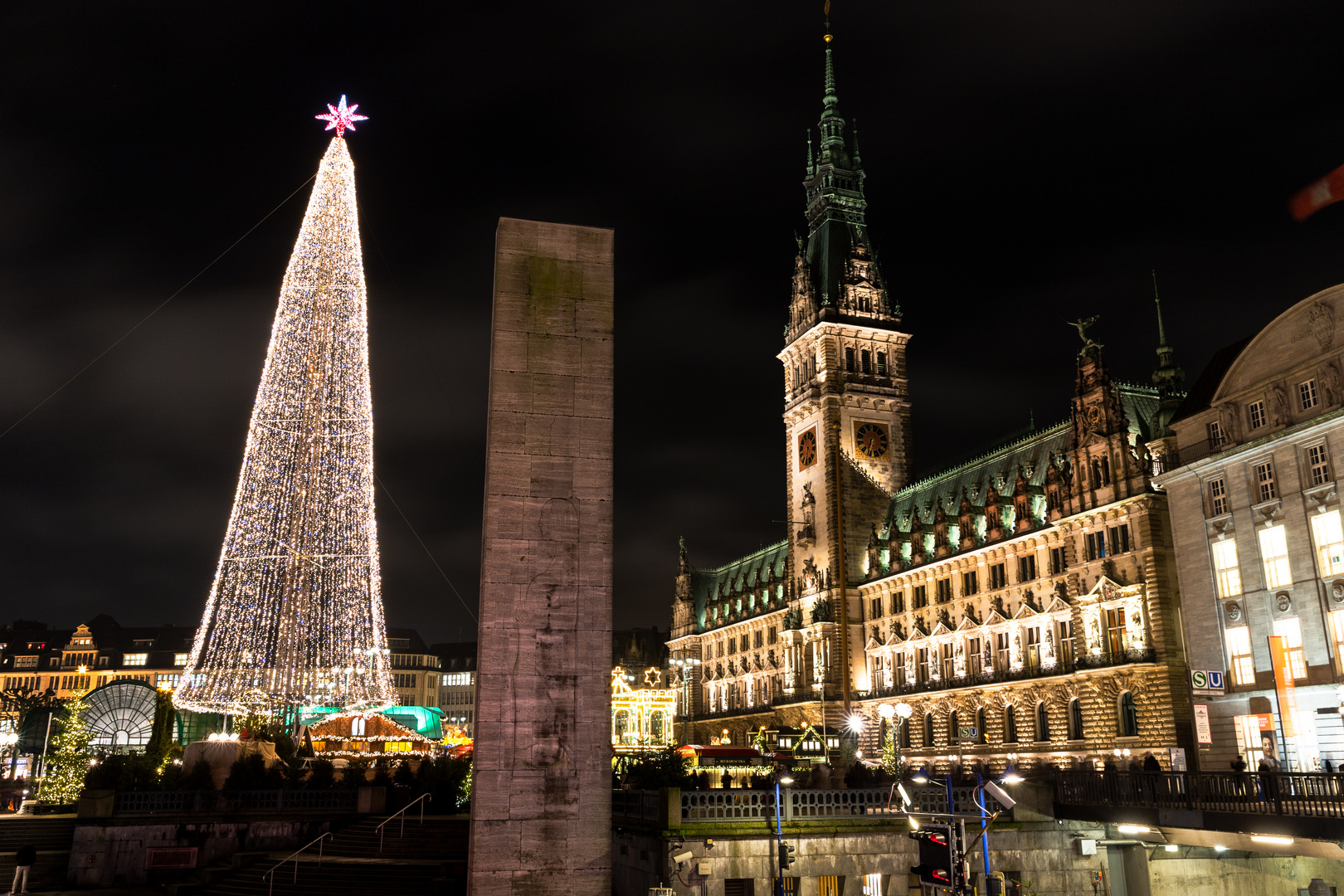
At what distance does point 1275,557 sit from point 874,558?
51.9 metres

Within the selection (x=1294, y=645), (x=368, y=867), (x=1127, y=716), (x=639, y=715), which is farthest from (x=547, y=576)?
(x=639, y=715)

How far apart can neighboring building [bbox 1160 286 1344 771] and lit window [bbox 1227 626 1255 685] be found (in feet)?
0.17

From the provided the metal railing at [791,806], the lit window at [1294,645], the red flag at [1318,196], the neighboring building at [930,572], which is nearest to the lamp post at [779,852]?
the metal railing at [791,806]

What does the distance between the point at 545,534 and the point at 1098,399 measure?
195 ft

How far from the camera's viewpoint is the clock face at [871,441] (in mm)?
107750

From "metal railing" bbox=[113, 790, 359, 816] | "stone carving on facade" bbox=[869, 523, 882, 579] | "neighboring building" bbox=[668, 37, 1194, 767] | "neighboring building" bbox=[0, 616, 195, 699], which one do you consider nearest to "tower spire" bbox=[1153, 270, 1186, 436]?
"neighboring building" bbox=[668, 37, 1194, 767]

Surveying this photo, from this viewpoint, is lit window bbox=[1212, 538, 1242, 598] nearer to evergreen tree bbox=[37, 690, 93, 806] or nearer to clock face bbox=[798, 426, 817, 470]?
evergreen tree bbox=[37, 690, 93, 806]

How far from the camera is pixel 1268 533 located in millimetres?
50688

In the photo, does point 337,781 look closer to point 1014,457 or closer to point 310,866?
point 310,866

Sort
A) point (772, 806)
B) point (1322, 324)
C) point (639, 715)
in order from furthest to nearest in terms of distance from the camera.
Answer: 1. point (639, 715)
2. point (1322, 324)
3. point (772, 806)

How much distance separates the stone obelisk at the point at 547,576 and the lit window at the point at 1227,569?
40.8m

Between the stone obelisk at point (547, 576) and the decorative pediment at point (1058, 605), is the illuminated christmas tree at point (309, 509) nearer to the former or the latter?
the stone obelisk at point (547, 576)

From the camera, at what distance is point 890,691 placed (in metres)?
93.8

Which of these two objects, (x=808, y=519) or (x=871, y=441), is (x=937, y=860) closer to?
(x=808, y=519)
